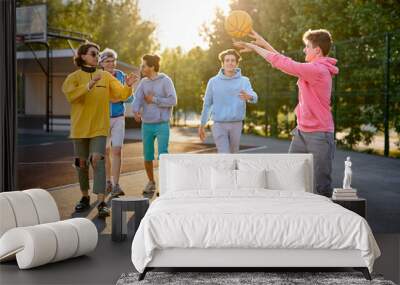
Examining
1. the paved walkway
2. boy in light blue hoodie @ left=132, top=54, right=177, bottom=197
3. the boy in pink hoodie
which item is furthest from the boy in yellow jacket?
the boy in pink hoodie

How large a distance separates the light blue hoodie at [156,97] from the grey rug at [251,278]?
269 cm

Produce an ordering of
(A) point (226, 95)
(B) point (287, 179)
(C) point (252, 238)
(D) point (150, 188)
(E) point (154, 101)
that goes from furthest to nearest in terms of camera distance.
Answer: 1. (D) point (150, 188)
2. (E) point (154, 101)
3. (A) point (226, 95)
4. (B) point (287, 179)
5. (C) point (252, 238)

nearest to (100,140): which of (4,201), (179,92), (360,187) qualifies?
(4,201)

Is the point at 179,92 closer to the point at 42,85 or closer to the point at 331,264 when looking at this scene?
the point at 42,85

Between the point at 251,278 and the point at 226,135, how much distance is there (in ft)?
7.14

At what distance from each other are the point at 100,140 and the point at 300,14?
937cm

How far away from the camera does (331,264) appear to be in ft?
14.3

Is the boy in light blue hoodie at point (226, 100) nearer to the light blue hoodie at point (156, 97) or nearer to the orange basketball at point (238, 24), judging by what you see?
the orange basketball at point (238, 24)

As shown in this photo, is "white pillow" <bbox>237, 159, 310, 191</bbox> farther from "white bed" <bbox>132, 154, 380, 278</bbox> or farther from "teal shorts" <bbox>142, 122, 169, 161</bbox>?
"teal shorts" <bbox>142, 122, 169, 161</bbox>

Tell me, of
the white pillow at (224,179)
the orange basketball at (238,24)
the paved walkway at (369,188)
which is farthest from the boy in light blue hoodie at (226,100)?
the paved walkway at (369,188)

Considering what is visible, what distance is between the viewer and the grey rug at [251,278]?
4258mm

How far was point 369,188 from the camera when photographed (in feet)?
26.2

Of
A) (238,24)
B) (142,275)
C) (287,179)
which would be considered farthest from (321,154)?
(142,275)

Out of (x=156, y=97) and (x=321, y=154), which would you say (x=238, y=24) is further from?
(x=321, y=154)
